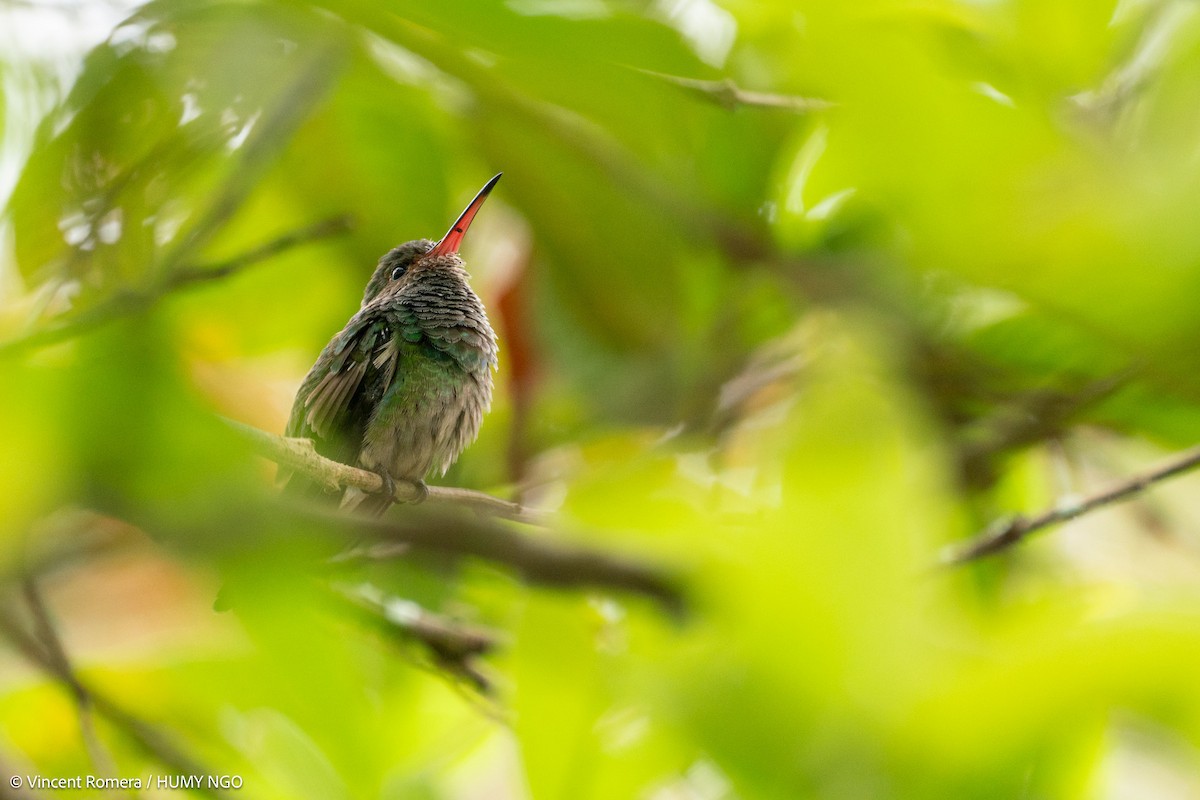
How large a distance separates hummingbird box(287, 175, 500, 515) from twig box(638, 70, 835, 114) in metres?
0.42

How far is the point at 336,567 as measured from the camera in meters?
0.77

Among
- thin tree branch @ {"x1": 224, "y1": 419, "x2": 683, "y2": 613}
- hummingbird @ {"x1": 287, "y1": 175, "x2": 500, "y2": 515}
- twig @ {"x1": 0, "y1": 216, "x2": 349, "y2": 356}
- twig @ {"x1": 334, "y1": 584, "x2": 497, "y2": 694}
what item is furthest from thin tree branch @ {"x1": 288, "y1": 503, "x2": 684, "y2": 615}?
twig @ {"x1": 334, "y1": 584, "x2": 497, "y2": 694}

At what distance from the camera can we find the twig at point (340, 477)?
1.81ft

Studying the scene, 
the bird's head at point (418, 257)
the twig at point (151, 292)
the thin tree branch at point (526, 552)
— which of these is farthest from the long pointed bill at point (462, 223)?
the thin tree branch at point (526, 552)

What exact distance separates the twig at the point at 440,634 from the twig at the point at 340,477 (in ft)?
0.78

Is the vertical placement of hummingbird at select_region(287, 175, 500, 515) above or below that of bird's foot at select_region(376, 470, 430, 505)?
above

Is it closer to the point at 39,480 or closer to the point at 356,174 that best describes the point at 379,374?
the point at 356,174

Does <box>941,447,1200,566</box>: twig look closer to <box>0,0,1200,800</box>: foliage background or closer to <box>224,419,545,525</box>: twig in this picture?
<box>0,0,1200,800</box>: foliage background

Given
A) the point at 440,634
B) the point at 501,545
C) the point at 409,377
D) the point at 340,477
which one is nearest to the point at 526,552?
the point at 501,545

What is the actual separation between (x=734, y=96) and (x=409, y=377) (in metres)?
0.94

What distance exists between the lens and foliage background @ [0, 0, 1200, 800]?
1.43ft

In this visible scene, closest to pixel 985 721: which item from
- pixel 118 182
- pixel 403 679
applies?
pixel 118 182

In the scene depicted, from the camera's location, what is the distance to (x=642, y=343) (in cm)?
134

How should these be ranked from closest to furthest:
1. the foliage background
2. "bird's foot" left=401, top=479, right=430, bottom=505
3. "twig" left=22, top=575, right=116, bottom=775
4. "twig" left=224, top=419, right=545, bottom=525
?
the foliage background < "twig" left=224, top=419, right=545, bottom=525 < "twig" left=22, top=575, right=116, bottom=775 < "bird's foot" left=401, top=479, right=430, bottom=505
